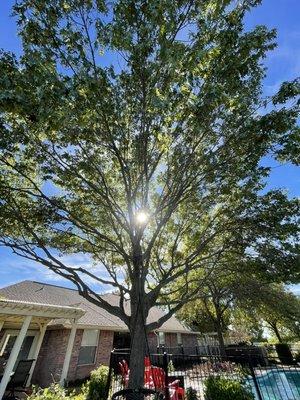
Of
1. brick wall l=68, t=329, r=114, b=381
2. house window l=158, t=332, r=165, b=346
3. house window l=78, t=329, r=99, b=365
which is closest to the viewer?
brick wall l=68, t=329, r=114, b=381

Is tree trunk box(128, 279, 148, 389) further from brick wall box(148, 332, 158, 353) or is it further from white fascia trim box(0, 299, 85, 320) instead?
brick wall box(148, 332, 158, 353)

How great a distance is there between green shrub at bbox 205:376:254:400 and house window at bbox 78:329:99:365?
9.95 m

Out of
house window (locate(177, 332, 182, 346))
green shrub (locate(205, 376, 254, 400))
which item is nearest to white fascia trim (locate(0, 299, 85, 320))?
green shrub (locate(205, 376, 254, 400))

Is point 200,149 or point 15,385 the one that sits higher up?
point 200,149

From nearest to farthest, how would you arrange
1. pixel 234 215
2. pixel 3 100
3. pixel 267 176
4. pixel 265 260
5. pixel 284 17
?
pixel 3 100 < pixel 284 17 < pixel 267 176 < pixel 265 260 < pixel 234 215

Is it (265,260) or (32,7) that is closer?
(32,7)

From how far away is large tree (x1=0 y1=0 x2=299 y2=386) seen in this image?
5.28 m

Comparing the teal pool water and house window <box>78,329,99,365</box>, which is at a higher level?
house window <box>78,329,99,365</box>

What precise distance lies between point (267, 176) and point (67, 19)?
6828mm

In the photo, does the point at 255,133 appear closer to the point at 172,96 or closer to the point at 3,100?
the point at 172,96

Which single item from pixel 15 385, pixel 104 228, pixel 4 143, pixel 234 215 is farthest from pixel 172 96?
pixel 15 385

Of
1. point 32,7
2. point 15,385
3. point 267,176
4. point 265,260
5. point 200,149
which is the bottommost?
point 15,385

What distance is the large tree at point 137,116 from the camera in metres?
5.28

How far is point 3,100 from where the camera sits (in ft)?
14.6
